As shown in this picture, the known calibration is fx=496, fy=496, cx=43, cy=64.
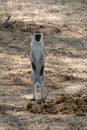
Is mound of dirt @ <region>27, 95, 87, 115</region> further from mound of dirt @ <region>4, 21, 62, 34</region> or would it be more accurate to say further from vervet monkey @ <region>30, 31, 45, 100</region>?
mound of dirt @ <region>4, 21, 62, 34</region>

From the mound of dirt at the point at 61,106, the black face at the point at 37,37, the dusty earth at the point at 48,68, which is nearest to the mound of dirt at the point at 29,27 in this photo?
the dusty earth at the point at 48,68

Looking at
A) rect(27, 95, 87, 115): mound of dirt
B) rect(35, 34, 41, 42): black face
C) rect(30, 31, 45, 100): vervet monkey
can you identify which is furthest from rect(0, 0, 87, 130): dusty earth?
rect(35, 34, 41, 42): black face

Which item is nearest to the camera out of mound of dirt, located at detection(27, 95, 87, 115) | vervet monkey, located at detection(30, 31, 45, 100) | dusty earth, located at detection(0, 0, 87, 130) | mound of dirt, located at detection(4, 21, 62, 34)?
dusty earth, located at detection(0, 0, 87, 130)

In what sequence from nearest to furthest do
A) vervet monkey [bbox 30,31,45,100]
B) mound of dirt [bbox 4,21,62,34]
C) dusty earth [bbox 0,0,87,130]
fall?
dusty earth [bbox 0,0,87,130] → vervet monkey [bbox 30,31,45,100] → mound of dirt [bbox 4,21,62,34]

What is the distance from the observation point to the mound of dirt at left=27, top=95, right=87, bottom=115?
8.26 m

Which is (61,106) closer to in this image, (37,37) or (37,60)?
(37,60)

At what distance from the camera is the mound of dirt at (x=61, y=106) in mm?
8258

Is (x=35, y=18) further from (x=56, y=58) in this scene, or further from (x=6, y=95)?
(x=6, y=95)

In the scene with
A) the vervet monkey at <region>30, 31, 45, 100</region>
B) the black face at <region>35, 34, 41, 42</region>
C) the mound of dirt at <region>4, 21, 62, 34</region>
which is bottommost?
the mound of dirt at <region>4, 21, 62, 34</region>

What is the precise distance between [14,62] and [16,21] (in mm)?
4224

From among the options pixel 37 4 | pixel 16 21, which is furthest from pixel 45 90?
pixel 37 4

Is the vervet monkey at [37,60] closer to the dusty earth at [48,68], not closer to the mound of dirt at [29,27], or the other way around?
the dusty earth at [48,68]

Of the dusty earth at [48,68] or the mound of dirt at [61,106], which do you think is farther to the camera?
the mound of dirt at [61,106]

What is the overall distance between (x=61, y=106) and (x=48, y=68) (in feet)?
9.87
